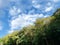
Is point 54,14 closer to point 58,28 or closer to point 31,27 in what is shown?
point 58,28

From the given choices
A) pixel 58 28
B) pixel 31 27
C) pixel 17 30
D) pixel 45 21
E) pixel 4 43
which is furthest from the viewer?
pixel 4 43

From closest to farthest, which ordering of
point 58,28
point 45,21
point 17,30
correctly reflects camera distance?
point 58,28
point 45,21
point 17,30

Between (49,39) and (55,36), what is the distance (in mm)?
1727

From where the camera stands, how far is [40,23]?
98.8 ft

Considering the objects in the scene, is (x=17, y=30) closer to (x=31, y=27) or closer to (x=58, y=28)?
(x=31, y=27)

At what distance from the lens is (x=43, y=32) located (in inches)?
1130

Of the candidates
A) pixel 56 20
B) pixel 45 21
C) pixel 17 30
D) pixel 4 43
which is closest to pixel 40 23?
pixel 45 21

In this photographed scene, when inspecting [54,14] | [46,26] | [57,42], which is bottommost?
[57,42]

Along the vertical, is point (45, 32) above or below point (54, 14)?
below

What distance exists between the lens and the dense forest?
27.6 m

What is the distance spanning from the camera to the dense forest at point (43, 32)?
27.6 metres

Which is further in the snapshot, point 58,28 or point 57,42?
point 57,42

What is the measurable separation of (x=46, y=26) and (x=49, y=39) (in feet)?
8.66

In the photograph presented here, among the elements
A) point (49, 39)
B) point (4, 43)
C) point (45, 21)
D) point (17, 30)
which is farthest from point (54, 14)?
point (4, 43)
